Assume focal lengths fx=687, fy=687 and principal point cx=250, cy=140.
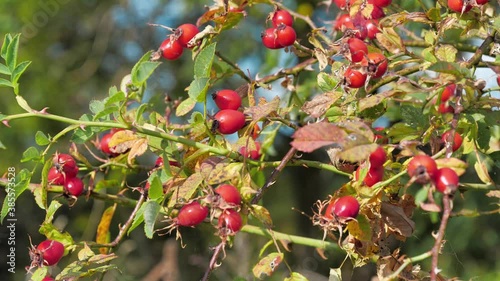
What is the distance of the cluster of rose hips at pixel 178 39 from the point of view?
109 cm

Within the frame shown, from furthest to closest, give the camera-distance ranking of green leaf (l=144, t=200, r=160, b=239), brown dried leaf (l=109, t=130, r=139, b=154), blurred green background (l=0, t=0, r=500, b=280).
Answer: blurred green background (l=0, t=0, r=500, b=280)
brown dried leaf (l=109, t=130, r=139, b=154)
green leaf (l=144, t=200, r=160, b=239)

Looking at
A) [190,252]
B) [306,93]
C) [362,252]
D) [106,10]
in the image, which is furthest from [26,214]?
[362,252]

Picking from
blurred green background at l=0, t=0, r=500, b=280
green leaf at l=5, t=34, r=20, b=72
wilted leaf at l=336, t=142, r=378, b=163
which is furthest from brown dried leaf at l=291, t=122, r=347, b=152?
blurred green background at l=0, t=0, r=500, b=280

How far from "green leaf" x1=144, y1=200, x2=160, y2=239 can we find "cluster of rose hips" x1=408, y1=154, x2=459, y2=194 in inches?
11.7

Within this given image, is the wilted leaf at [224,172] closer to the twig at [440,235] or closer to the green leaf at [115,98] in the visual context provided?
the green leaf at [115,98]

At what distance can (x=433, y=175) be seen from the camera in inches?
27.7

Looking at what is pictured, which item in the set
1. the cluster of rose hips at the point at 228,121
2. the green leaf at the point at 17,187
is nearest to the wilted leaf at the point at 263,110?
the cluster of rose hips at the point at 228,121

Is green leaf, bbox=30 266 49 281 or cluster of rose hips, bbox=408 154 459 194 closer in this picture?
cluster of rose hips, bbox=408 154 459 194

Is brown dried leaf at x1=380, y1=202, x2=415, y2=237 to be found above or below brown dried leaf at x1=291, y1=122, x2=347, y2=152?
below

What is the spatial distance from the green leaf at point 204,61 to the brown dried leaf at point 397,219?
0.29m

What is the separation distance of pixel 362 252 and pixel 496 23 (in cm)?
35

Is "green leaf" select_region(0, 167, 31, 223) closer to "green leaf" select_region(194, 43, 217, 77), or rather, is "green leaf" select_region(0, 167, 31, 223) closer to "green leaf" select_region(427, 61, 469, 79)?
"green leaf" select_region(194, 43, 217, 77)

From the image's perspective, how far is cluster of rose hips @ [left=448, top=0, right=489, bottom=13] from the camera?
93 centimetres

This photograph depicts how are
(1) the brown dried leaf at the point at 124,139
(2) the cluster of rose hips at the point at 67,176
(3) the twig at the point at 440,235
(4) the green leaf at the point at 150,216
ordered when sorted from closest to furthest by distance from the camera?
(3) the twig at the point at 440,235 < (4) the green leaf at the point at 150,216 < (1) the brown dried leaf at the point at 124,139 < (2) the cluster of rose hips at the point at 67,176
